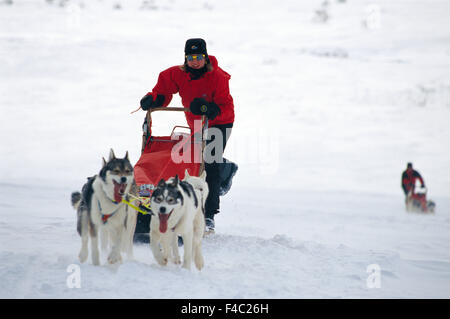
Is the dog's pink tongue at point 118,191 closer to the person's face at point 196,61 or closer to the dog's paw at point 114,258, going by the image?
the dog's paw at point 114,258

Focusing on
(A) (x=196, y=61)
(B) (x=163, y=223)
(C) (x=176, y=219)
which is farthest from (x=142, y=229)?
(A) (x=196, y=61)

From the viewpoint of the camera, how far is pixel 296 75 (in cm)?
1631

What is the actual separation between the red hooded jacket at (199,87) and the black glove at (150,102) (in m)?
0.04

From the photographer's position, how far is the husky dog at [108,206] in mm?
2875

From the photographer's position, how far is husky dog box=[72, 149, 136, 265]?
2.88 metres

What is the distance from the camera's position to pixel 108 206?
116 inches

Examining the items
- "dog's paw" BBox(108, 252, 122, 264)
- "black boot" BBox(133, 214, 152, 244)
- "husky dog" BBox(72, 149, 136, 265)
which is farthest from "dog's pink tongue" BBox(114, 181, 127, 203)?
"black boot" BBox(133, 214, 152, 244)

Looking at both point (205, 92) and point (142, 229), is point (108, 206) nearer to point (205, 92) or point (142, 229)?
point (142, 229)

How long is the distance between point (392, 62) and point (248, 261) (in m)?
15.2

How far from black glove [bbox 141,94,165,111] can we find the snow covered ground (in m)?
1.00

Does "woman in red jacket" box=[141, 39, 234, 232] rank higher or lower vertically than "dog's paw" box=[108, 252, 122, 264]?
higher

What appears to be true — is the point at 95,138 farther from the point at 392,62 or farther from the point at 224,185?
the point at 392,62

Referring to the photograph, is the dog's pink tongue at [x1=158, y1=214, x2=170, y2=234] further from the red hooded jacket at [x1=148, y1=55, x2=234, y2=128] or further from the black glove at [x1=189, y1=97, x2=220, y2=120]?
the red hooded jacket at [x1=148, y1=55, x2=234, y2=128]

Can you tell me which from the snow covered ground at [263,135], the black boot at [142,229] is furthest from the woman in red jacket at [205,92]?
the black boot at [142,229]
